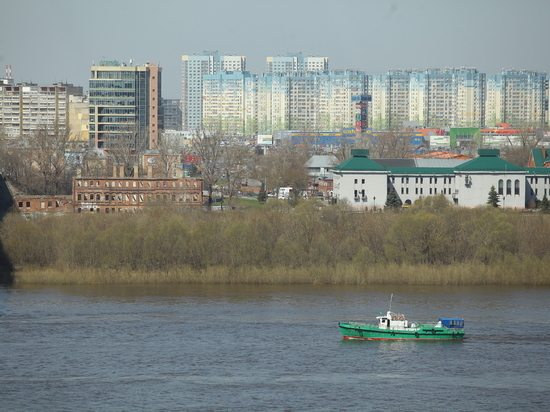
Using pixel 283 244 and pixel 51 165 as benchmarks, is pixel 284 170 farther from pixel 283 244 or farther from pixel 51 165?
pixel 283 244

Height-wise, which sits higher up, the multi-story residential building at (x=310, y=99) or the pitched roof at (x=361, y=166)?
the multi-story residential building at (x=310, y=99)

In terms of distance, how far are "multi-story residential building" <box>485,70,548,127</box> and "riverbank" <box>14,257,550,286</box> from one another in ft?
420

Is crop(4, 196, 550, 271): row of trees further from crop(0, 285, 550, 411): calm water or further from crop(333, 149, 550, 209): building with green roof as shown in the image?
crop(333, 149, 550, 209): building with green roof

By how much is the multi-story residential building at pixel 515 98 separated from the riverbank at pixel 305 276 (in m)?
128

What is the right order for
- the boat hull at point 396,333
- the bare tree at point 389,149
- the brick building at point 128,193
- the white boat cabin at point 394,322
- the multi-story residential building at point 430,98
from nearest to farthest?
the boat hull at point 396,333
the white boat cabin at point 394,322
the brick building at point 128,193
the bare tree at point 389,149
the multi-story residential building at point 430,98

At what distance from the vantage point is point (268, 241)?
3803cm

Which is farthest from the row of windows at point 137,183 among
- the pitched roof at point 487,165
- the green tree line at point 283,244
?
the pitched roof at point 487,165

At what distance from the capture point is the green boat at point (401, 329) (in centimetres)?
2712

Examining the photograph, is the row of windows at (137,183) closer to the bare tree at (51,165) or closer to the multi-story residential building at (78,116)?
the bare tree at (51,165)

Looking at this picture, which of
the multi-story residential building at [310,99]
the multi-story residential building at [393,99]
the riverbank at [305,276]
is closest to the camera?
the riverbank at [305,276]

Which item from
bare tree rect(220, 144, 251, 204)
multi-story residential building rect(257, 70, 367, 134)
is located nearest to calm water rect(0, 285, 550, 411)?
bare tree rect(220, 144, 251, 204)

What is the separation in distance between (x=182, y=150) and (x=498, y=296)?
54.5 meters

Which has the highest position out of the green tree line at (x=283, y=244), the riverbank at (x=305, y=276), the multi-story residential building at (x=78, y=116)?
the multi-story residential building at (x=78, y=116)

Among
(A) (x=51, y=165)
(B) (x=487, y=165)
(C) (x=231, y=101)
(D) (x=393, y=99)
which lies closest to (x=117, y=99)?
(A) (x=51, y=165)
